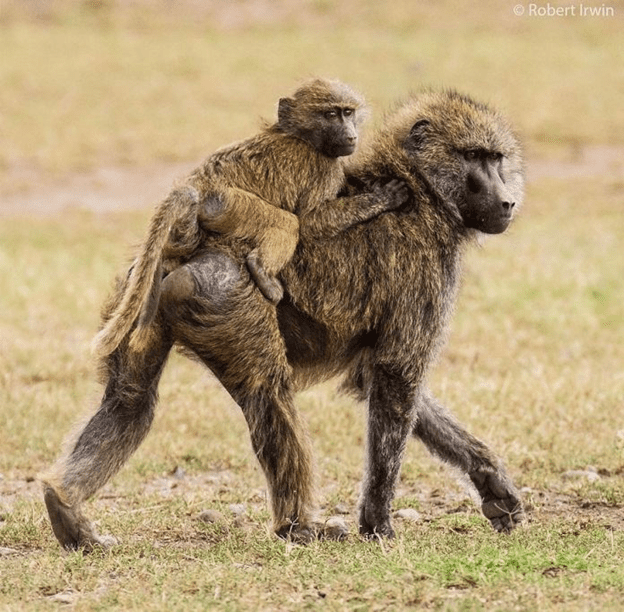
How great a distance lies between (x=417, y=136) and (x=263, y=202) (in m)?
0.99

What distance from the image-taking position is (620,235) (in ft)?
46.3

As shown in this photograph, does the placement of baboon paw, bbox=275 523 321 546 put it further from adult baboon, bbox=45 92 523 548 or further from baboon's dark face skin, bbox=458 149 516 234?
baboon's dark face skin, bbox=458 149 516 234

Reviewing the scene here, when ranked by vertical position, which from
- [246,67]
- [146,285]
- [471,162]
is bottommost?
[146,285]

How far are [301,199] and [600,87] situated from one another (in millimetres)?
17570

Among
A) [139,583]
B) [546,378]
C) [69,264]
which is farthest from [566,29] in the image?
[139,583]

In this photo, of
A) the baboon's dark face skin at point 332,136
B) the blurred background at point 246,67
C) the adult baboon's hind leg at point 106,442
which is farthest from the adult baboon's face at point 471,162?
the blurred background at point 246,67

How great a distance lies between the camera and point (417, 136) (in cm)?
597

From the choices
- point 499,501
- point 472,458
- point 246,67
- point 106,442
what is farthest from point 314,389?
point 246,67

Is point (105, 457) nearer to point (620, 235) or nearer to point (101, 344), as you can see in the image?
point (101, 344)

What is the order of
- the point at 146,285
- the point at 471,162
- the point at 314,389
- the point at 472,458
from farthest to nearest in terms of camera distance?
the point at 314,389 → the point at 472,458 → the point at 471,162 → the point at 146,285

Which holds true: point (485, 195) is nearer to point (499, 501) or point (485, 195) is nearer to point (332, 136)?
point (332, 136)

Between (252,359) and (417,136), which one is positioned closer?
(252,359)

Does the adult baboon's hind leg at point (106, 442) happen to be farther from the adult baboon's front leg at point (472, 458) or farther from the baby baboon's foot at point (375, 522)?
the adult baboon's front leg at point (472, 458)

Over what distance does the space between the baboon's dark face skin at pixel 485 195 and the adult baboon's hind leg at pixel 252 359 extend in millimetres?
1086
